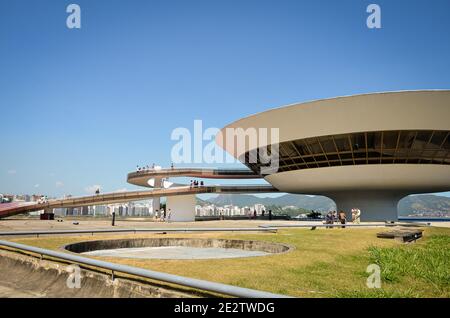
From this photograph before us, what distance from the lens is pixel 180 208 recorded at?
43.9m

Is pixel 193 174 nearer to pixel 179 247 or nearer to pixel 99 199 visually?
pixel 99 199

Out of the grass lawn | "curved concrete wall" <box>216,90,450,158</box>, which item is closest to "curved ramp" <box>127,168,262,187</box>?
"curved concrete wall" <box>216,90,450,158</box>

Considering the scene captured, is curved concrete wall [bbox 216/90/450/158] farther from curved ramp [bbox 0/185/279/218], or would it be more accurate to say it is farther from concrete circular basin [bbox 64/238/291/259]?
curved ramp [bbox 0/185/279/218]

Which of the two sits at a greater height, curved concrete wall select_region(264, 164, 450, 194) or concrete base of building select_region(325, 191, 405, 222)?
curved concrete wall select_region(264, 164, 450, 194)

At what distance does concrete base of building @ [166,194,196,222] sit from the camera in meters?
43.8

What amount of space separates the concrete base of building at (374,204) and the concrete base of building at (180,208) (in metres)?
18.0

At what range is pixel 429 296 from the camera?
628cm

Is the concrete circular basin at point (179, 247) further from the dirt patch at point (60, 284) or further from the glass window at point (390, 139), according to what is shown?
the glass window at point (390, 139)

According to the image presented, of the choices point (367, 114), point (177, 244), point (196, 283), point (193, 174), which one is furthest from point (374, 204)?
point (196, 283)

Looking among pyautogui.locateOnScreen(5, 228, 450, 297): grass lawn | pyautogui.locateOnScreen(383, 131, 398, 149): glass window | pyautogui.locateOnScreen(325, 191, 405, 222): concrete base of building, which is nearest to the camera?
pyautogui.locateOnScreen(5, 228, 450, 297): grass lawn

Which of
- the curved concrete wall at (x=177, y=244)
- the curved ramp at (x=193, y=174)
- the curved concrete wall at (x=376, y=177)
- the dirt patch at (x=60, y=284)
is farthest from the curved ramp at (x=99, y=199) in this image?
the dirt patch at (x=60, y=284)

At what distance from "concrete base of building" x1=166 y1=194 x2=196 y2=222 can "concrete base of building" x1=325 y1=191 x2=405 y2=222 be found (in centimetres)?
1802

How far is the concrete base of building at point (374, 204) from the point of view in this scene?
118 feet
